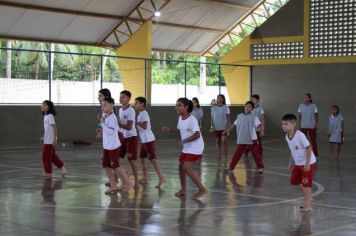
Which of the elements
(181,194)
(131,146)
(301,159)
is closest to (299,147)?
(301,159)

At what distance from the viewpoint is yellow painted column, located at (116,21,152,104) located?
2583cm

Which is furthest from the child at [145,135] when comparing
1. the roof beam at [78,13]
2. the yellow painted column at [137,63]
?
the yellow painted column at [137,63]

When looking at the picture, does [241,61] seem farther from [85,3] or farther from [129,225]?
[129,225]

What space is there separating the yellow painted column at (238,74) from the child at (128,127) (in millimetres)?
18447

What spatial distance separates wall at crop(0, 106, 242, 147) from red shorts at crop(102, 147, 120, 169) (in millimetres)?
11085

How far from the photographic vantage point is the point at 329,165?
1452 cm

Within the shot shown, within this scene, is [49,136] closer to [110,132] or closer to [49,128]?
[49,128]

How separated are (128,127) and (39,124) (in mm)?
11950

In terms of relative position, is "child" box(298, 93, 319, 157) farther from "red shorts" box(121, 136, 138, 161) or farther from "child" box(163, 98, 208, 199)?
"child" box(163, 98, 208, 199)

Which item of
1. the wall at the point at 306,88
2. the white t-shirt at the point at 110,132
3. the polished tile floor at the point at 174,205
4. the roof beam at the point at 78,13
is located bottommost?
the polished tile floor at the point at 174,205

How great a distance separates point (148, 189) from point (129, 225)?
300 centimetres

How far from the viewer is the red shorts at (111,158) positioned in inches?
380

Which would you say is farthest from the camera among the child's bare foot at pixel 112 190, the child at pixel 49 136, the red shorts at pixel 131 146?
the child at pixel 49 136

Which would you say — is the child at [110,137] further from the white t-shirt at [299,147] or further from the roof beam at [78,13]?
the roof beam at [78,13]
